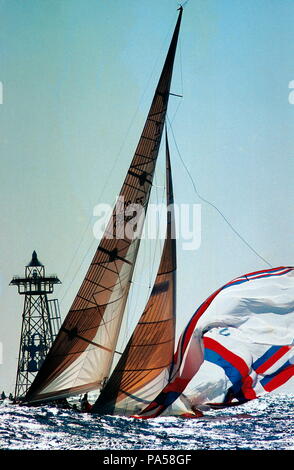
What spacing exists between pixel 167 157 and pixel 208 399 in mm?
8714

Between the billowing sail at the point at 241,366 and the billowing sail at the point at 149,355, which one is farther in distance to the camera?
the billowing sail at the point at 149,355

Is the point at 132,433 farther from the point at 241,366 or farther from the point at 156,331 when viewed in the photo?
the point at 241,366

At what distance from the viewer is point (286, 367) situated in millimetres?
29672

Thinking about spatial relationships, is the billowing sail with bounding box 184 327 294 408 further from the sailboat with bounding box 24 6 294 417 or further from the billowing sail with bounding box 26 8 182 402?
the billowing sail with bounding box 26 8 182 402

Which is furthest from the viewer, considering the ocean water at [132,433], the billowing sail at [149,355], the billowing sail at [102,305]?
the billowing sail at [102,305]

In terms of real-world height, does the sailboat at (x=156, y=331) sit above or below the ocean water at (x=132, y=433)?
above

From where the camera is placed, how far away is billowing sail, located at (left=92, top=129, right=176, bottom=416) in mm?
31422

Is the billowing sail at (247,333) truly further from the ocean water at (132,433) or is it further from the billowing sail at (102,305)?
the billowing sail at (102,305)

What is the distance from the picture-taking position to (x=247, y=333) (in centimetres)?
2975

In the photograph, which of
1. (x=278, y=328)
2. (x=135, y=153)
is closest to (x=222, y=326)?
(x=278, y=328)

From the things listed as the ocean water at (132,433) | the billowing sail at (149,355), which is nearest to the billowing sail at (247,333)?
the billowing sail at (149,355)

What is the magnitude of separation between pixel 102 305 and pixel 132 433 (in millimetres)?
5116

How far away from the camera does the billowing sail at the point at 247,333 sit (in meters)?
29.6

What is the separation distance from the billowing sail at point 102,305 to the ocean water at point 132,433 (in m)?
1.53
